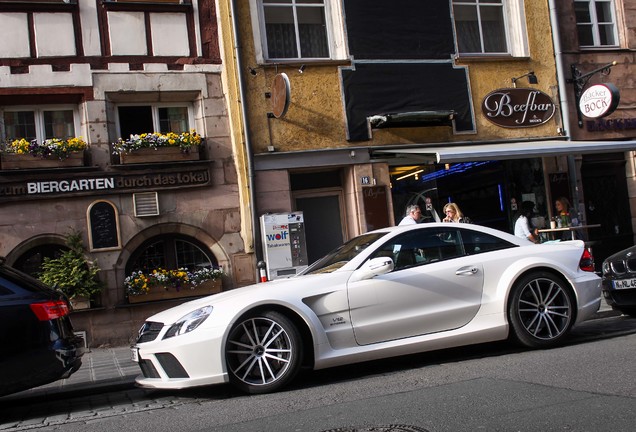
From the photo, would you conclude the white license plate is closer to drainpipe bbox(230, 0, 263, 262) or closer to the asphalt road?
the asphalt road

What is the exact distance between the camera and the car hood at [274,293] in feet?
21.7

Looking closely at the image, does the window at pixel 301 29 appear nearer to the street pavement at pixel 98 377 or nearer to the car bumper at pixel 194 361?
the street pavement at pixel 98 377

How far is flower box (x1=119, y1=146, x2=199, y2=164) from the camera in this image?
11828mm

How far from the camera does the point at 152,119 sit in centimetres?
1252

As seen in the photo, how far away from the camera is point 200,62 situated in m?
12.5

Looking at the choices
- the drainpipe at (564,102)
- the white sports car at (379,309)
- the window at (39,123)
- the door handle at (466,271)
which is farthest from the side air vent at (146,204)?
the drainpipe at (564,102)

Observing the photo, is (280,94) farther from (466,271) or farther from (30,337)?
(30,337)

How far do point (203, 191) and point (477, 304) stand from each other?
20.5 feet

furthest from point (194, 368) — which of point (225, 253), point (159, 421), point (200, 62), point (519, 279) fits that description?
point (200, 62)

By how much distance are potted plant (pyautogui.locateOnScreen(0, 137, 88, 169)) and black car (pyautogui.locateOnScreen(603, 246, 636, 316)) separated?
8.09 m

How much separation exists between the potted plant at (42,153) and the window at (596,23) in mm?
10330

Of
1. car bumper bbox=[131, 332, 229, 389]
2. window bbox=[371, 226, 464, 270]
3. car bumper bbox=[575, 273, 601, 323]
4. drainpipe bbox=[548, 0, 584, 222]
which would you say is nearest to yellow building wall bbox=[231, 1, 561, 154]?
drainpipe bbox=[548, 0, 584, 222]

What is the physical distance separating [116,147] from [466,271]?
6.78 m

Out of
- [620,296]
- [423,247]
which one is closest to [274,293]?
[423,247]
